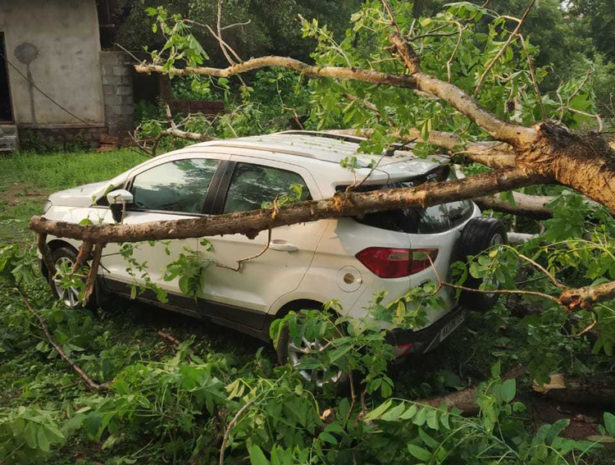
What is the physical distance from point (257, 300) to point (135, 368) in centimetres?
116

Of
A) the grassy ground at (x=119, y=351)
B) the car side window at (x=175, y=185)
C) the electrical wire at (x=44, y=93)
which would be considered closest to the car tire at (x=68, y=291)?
the grassy ground at (x=119, y=351)

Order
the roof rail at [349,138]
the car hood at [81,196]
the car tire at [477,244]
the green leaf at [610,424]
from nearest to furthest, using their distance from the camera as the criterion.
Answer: the green leaf at [610,424], the car tire at [477,244], the roof rail at [349,138], the car hood at [81,196]

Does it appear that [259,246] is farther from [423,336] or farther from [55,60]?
[55,60]

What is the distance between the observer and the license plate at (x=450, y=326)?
13.9 ft

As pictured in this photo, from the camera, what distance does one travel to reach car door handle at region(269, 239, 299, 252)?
13.4 ft

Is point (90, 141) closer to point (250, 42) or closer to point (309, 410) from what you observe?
point (250, 42)

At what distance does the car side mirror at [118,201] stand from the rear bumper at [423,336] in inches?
92.0

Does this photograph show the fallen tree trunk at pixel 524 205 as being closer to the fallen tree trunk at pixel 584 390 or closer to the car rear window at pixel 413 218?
the car rear window at pixel 413 218

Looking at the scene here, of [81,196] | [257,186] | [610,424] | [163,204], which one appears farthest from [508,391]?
[81,196]

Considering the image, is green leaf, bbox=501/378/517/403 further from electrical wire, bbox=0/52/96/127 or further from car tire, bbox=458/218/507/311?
electrical wire, bbox=0/52/96/127

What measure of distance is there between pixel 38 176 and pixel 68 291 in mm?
6573

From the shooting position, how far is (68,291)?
563 centimetres

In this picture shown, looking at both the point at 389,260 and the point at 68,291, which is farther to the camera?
the point at 68,291

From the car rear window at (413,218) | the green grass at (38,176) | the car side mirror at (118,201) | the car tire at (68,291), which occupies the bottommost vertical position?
the green grass at (38,176)
